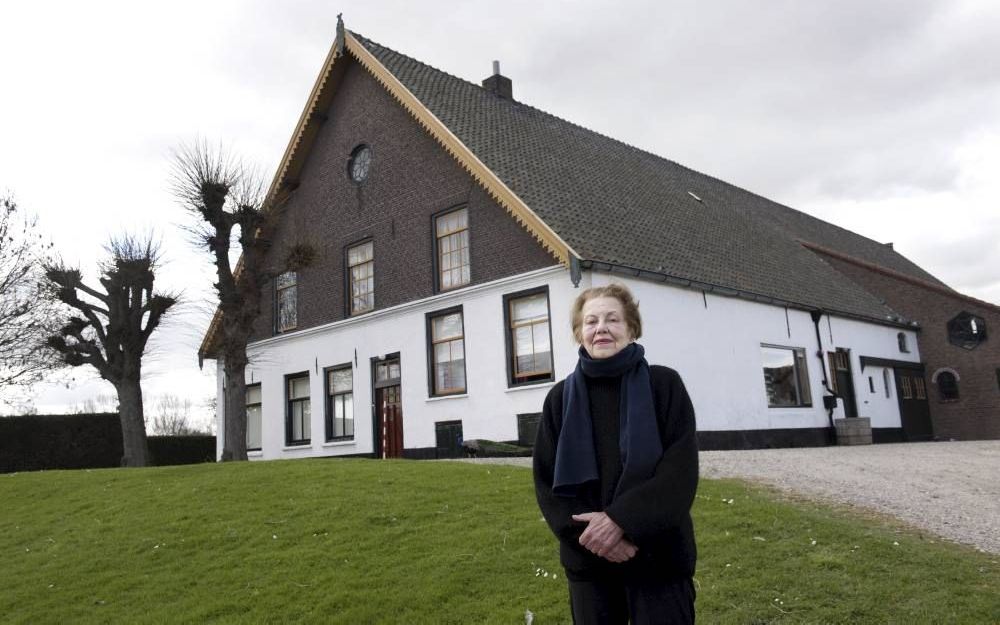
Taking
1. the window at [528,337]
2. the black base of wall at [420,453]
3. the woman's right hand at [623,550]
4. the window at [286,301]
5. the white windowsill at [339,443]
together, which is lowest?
the woman's right hand at [623,550]

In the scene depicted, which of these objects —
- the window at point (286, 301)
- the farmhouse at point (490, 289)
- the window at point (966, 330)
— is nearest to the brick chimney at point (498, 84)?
the farmhouse at point (490, 289)

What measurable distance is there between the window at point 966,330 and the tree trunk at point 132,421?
2448 centimetres

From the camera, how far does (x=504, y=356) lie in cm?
1700

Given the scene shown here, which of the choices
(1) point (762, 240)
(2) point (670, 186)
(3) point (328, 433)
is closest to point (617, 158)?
(2) point (670, 186)

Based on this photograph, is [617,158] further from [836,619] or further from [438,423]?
[836,619]

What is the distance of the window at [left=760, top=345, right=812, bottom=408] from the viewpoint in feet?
64.7

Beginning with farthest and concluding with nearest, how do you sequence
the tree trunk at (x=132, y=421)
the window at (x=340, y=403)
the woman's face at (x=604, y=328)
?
the window at (x=340, y=403)
the tree trunk at (x=132, y=421)
the woman's face at (x=604, y=328)

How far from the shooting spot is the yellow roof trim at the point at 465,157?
1589 cm

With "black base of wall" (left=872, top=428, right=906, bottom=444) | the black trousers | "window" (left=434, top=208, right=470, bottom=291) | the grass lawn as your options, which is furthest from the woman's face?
"black base of wall" (left=872, top=428, right=906, bottom=444)

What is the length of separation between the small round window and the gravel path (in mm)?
10210

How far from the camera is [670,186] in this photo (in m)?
25.5

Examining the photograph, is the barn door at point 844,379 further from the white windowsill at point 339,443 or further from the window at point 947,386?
the white windowsill at point 339,443

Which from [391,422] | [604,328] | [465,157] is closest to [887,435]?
[391,422]

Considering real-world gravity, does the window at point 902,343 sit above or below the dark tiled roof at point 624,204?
below
